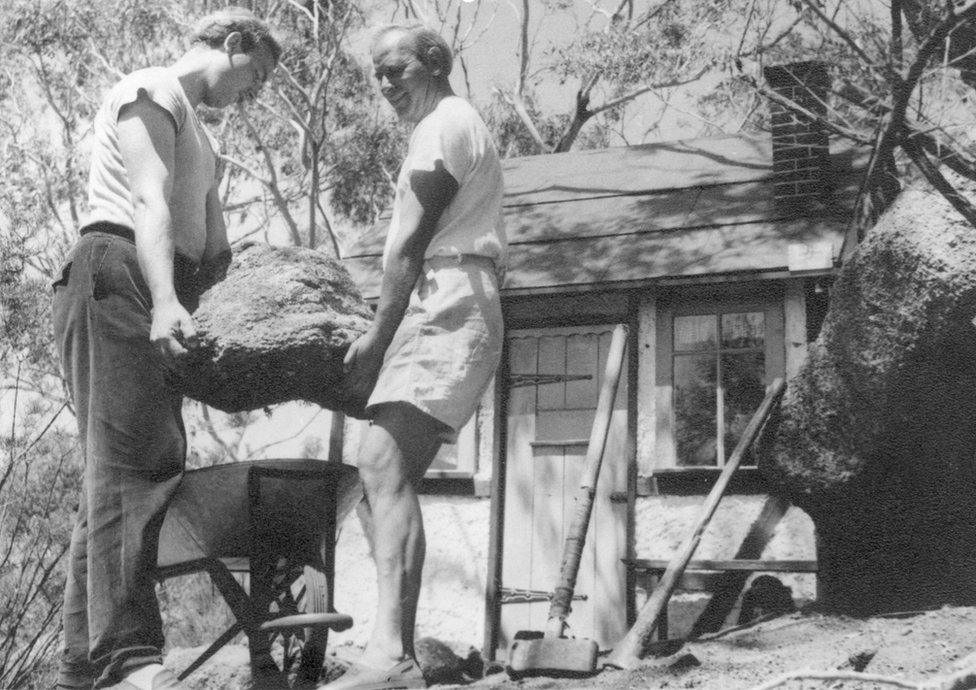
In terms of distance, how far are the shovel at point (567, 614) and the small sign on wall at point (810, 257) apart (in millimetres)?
1946

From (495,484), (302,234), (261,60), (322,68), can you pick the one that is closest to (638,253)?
(495,484)

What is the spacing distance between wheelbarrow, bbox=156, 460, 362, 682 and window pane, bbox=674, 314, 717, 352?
585 centimetres

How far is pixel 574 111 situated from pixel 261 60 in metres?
17.4

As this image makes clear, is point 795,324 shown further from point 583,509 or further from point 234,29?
point 234,29

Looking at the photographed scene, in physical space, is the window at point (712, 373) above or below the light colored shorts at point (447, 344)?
above

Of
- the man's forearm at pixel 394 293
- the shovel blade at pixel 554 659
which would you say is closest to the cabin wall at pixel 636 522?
the shovel blade at pixel 554 659

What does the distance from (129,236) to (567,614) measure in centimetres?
351

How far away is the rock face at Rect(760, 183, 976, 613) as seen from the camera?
613 centimetres

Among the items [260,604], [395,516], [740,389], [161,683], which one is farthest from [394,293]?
[740,389]

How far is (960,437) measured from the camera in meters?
6.73

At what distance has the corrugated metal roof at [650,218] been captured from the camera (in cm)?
930

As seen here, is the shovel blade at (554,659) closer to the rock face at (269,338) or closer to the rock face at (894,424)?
the rock face at (894,424)

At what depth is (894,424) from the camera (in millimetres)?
6820

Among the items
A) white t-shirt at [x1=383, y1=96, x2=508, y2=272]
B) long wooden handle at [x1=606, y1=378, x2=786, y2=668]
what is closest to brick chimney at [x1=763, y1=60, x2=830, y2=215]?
long wooden handle at [x1=606, y1=378, x2=786, y2=668]
